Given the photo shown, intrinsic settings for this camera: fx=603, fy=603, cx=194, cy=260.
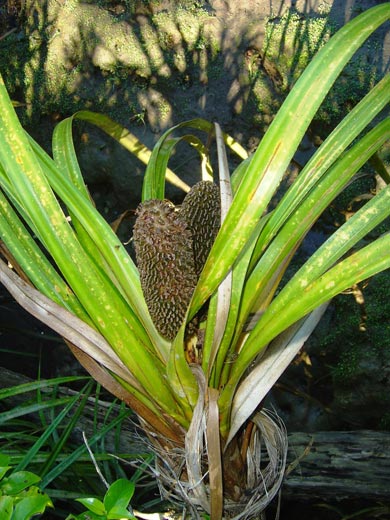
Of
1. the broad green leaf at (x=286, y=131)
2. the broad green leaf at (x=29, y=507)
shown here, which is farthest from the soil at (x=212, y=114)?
the broad green leaf at (x=29, y=507)

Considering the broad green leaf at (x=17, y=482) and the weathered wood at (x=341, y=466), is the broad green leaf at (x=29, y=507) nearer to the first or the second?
the broad green leaf at (x=17, y=482)

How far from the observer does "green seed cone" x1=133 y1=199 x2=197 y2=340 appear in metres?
1.01

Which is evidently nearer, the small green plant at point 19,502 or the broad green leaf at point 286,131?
the small green plant at point 19,502

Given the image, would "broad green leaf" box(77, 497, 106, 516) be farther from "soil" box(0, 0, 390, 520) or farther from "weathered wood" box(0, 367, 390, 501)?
"soil" box(0, 0, 390, 520)

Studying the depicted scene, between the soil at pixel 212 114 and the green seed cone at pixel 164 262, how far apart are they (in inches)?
39.1

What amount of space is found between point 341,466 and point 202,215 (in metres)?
0.86

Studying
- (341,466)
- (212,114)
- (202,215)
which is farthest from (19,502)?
(212,114)

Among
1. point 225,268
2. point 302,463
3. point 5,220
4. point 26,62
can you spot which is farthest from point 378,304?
point 26,62

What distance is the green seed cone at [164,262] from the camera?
1.01 metres

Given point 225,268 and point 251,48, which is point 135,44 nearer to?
point 251,48

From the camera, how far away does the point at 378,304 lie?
1905 mm

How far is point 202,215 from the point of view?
1.13 meters

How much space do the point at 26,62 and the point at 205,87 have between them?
70 centimetres

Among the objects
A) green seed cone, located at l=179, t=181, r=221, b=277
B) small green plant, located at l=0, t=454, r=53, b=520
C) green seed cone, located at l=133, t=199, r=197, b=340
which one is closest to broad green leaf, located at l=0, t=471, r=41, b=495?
small green plant, located at l=0, t=454, r=53, b=520
